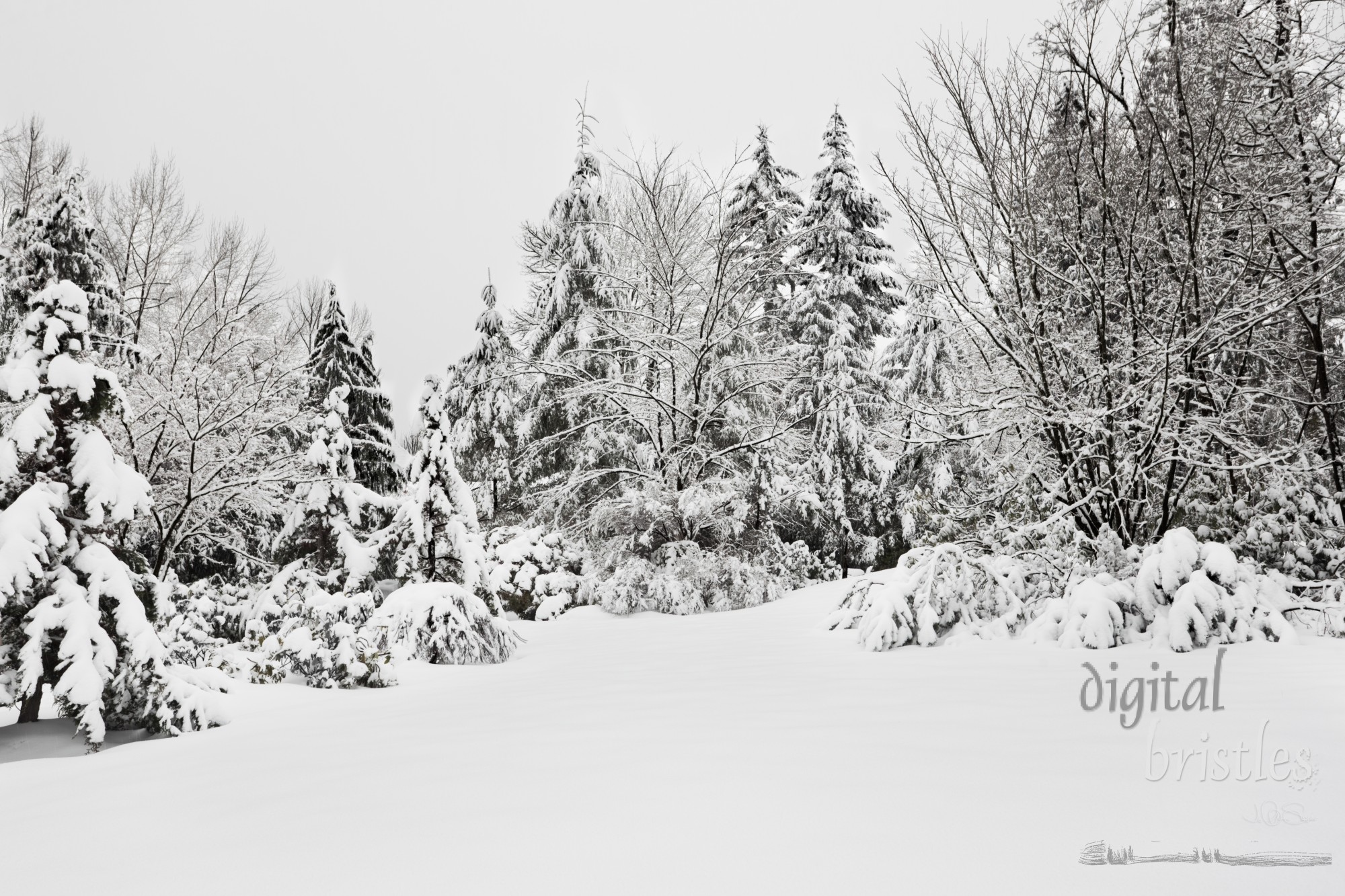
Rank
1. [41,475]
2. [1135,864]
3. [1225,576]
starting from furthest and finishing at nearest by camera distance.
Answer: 1. [1225,576]
2. [41,475]
3. [1135,864]

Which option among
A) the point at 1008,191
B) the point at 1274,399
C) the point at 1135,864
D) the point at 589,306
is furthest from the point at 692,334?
the point at 1135,864

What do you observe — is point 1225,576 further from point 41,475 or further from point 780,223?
point 780,223

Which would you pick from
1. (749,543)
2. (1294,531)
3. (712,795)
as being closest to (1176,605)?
(1294,531)

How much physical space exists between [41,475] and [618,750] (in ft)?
11.7

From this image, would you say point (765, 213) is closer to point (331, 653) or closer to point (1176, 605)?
point (1176, 605)

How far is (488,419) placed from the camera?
19344 mm

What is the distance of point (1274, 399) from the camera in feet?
26.4

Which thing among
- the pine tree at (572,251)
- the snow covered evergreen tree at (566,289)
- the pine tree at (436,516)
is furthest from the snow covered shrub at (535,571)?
the pine tree at (572,251)

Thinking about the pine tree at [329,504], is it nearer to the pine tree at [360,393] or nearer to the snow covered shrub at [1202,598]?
the pine tree at [360,393]

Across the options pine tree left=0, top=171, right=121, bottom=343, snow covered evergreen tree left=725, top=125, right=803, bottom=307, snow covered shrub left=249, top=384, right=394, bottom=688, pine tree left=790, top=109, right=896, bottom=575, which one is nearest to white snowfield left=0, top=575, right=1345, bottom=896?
snow covered shrub left=249, top=384, right=394, bottom=688

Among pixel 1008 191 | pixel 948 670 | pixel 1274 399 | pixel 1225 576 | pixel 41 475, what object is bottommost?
pixel 948 670

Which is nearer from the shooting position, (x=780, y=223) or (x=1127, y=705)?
(x=1127, y=705)
